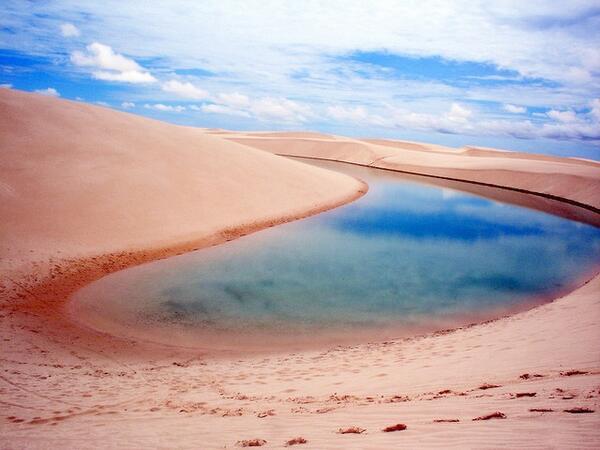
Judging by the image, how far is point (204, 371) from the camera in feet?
19.5

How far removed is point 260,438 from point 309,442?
17.8 inches

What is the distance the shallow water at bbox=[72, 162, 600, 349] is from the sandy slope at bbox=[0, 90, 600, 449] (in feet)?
2.29

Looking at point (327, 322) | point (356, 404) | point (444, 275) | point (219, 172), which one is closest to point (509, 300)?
point (444, 275)

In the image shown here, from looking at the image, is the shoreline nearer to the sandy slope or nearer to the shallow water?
the sandy slope

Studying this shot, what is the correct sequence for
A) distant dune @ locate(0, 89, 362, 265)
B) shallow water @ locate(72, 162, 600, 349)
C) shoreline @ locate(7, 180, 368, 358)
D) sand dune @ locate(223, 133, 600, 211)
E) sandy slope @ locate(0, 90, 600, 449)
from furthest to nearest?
sand dune @ locate(223, 133, 600, 211) < distant dune @ locate(0, 89, 362, 265) < shallow water @ locate(72, 162, 600, 349) < shoreline @ locate(7, 180, 368, 358) < sandy slope @ locate(0, 90, 600, 449)

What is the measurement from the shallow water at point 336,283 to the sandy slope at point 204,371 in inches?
27.4

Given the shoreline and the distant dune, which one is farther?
the distant dune

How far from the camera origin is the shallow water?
7724mm

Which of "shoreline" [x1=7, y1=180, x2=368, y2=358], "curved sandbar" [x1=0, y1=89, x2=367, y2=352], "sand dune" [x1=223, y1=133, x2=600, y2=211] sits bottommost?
"shoreline" [x1=7, y1=180, x2=368, y2=358]

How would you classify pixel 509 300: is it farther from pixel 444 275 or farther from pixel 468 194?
pixel 468 194

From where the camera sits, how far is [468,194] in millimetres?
29203

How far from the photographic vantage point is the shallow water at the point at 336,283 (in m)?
7.72

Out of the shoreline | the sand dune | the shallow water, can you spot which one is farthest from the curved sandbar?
the sand dune

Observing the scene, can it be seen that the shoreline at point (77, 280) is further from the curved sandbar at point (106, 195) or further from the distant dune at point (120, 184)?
the distant dune at point (120, 184)
